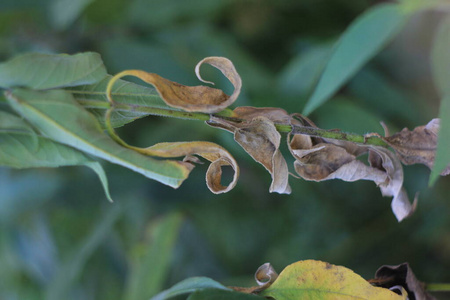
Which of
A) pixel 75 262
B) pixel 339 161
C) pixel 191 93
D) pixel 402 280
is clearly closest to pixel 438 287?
pixel 402 280

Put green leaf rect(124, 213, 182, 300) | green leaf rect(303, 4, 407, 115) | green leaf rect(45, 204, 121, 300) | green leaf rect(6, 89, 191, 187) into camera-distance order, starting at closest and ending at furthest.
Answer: green leaf rect(6, 89, 191, 187) → green leaf rect(303, 4, 407, 115) → green leaf rect(124, 213, 182, 300) → green leaf rect(45, 204, 121, 300)

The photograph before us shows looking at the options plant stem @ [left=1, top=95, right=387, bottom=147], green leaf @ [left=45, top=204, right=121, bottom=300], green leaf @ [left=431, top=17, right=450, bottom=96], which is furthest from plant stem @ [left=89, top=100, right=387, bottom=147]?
green leaf @ [left=45, top=204, right=121, bottom=300]

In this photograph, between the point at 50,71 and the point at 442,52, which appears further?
the point at 442,52

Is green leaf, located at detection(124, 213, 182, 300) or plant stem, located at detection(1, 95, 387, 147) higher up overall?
plant stem, located at detection(1, 95, 387, 147)

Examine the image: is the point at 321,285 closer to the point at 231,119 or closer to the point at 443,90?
the point at 231,119

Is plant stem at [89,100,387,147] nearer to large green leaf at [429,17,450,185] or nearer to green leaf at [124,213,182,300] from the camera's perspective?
large green leaf at [429,17,450,185]

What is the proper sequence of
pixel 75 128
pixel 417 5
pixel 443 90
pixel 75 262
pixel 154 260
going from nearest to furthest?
pixel 75 128
pixel 443 90
pixel 417 5
pixel 154 260
pixel 75 262
